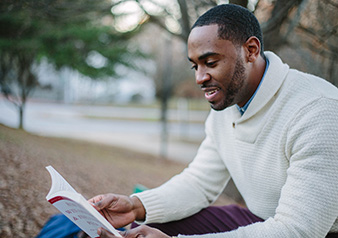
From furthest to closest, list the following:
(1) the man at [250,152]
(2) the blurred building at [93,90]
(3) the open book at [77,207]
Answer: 1. (2) the blurred building at [93,90]
2. (1) the man at [250,152]
3. (3) the open book at [77,207]

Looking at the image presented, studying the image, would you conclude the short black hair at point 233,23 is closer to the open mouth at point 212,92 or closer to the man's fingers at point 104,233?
the open mouth at point 212,92

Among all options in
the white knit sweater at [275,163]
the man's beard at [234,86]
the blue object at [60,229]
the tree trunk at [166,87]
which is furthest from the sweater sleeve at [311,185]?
the tree trunk at [166,87]

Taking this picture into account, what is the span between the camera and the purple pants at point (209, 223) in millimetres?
2117

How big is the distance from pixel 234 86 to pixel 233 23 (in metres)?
0.32

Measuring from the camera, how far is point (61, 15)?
5445 mm

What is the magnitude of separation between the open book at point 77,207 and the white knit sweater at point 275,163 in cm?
47

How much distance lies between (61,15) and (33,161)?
247 cm

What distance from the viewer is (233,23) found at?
1798 millimetres

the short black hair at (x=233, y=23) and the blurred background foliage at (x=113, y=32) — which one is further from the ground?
the short black hair at (x=233, y=23)

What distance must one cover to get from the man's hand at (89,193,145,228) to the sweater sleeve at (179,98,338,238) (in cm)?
53

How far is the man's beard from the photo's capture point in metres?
1.82

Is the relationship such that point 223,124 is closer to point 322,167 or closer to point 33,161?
point 322,167

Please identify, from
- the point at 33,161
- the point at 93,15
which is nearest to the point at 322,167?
the point at 33,161

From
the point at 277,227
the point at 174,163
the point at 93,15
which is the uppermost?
the point at 277,227
